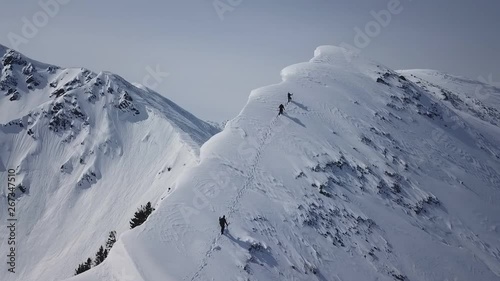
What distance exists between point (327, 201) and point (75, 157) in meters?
84.7

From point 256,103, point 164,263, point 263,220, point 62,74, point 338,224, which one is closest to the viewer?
point 164,263

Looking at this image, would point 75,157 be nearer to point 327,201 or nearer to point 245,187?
point 245,187

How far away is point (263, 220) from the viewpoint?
934 inches

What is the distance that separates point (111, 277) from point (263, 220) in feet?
36.4

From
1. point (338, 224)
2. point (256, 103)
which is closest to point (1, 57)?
point (256, 103)

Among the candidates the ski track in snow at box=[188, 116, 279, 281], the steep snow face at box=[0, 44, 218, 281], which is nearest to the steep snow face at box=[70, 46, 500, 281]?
the ski track in snow at box=[188, 116, 279, 281]

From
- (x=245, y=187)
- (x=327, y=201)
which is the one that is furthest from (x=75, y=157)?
(x=327, y=201)

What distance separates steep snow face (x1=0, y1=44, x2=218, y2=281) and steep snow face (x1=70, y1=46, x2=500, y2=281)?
32.3 metres

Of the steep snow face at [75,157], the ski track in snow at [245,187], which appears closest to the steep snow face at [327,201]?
the ski track in snow at [245,187]

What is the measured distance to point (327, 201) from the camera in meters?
27.6

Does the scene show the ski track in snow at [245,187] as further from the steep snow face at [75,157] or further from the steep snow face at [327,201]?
the steep snow face at [75,157]

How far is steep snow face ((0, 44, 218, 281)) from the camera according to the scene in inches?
2648

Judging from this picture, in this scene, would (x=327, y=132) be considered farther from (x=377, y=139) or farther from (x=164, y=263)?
(x=164, y=263)

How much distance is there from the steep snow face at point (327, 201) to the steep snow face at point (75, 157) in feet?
106
